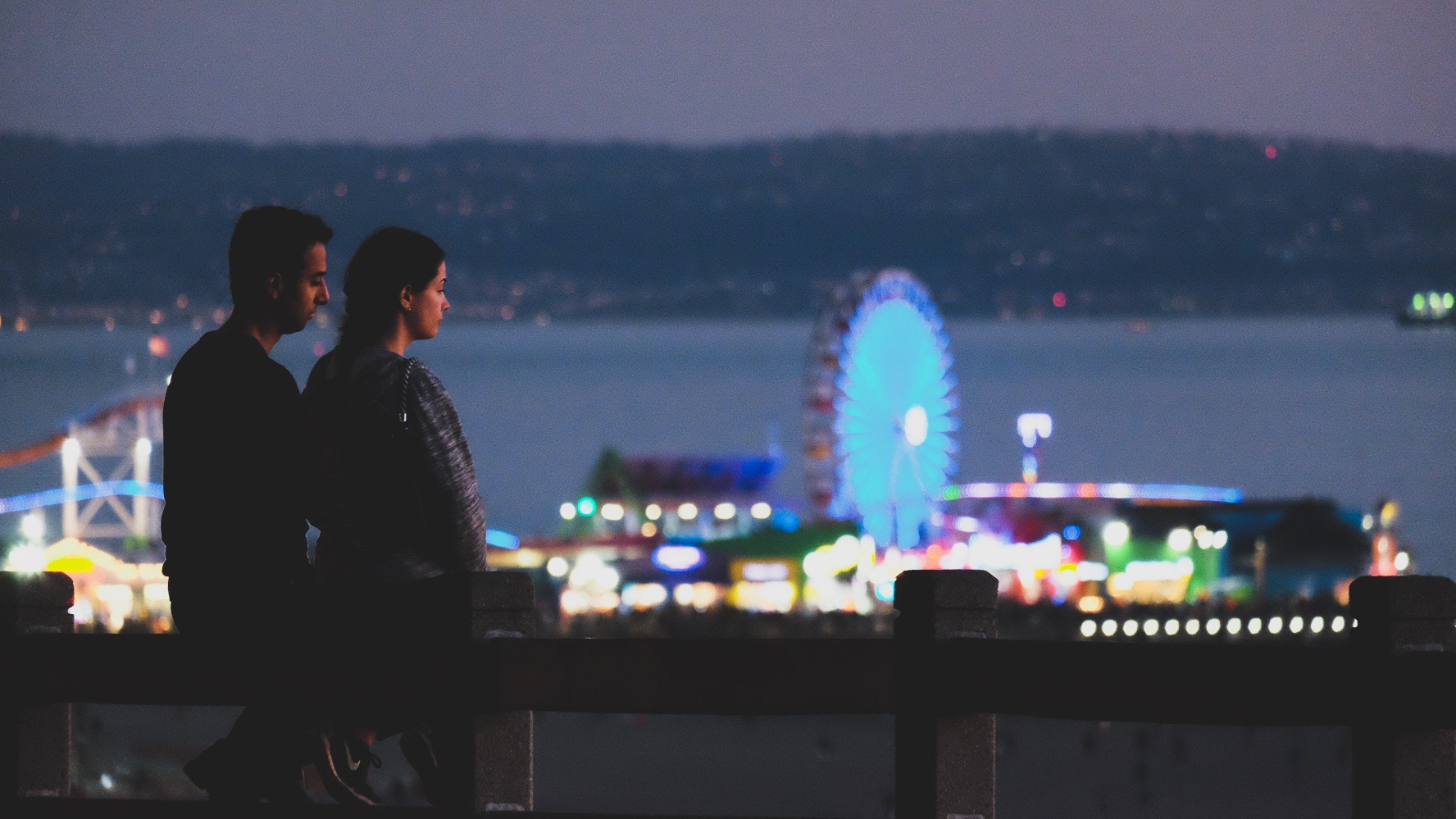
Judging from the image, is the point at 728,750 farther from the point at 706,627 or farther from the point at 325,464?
the point at 325,464

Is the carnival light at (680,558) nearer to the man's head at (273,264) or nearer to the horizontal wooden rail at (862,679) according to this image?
the horizontal wooden rail at (862,679)

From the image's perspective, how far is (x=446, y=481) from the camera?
14.7 ft

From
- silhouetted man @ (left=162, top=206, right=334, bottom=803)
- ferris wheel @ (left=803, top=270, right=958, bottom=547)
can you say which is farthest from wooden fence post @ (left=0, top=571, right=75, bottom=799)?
ferris wheel @ (left=803, top=270, right=958, bottom=547)

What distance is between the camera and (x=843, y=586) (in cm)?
5378

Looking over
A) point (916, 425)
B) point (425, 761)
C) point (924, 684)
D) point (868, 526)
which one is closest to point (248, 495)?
point (425, 761)

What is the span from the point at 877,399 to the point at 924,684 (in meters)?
41.0

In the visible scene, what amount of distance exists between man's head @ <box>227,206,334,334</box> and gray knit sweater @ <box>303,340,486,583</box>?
0.65 feet

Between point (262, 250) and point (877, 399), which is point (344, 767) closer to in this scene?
point (262, 250)

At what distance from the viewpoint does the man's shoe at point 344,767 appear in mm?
4676

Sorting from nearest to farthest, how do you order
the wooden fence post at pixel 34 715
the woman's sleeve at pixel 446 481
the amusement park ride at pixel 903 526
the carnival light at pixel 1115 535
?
the woman's sleeve at pixel 446 481, the wooden fence post at pixel 34 715, the amusement park ride at pixel 903 526, the carnival light at pixel 1115 535

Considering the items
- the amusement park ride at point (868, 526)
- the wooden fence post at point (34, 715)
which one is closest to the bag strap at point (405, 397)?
the wooden fence post at point (34, 715)

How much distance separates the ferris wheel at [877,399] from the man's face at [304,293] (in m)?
38.8

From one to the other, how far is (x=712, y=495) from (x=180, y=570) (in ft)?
189

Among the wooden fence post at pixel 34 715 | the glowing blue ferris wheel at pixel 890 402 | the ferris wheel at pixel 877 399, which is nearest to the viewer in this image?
the wooden fence post at pixel 34 715
